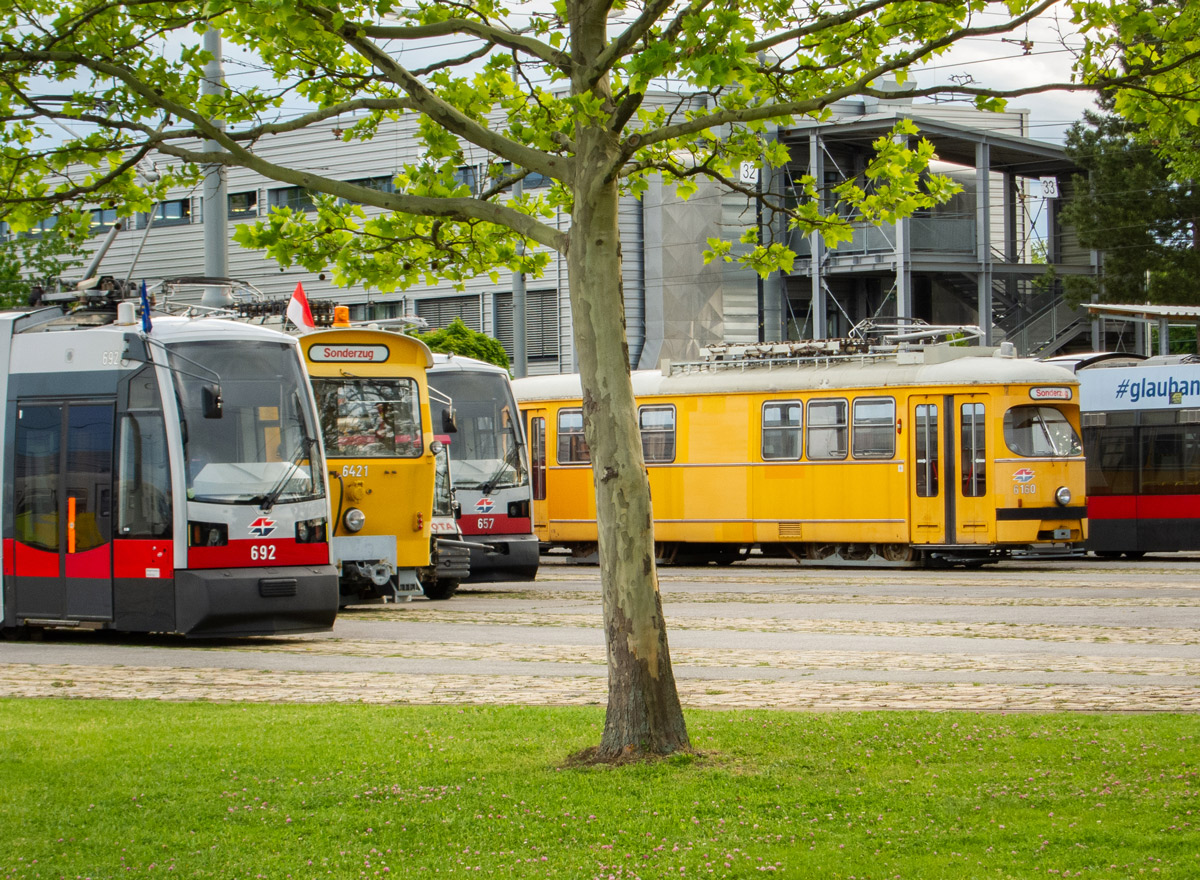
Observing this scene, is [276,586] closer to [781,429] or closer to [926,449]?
[926,449]

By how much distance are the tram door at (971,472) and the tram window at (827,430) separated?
76.7 inches

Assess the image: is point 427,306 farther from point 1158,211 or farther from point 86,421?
point 86,421

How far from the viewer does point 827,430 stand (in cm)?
2703

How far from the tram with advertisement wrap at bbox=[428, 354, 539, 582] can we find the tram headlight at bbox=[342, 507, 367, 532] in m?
3.56

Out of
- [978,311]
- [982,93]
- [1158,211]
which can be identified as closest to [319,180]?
[982,93]

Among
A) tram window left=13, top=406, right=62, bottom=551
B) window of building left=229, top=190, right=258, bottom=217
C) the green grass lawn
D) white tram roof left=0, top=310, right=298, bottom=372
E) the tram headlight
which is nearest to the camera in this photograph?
the green grass lawn

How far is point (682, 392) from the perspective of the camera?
28.8 m

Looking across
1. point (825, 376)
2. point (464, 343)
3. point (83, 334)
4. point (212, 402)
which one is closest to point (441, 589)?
point (83, 334)

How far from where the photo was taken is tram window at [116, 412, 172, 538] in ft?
50.1

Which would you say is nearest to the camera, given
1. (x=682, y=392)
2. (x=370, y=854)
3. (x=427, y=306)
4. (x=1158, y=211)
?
(x=370, y=854)

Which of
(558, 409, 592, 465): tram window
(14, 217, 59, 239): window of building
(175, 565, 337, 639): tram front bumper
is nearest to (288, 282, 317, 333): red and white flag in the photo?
(14, 217, 59, 239): window of building

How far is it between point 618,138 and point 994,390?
697 inches

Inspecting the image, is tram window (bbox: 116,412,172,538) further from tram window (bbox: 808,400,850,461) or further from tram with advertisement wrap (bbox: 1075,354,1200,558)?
tram with advertisement wrap (bbox: 1075,354,1200,558)

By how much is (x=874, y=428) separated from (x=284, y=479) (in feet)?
43.1
